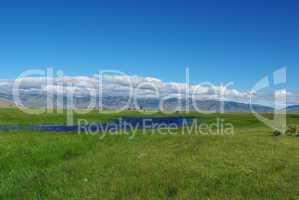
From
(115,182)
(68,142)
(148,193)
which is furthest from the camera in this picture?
(68,142)

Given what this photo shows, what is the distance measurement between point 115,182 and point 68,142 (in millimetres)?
23153

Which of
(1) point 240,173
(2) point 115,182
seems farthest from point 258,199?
(2) point 115,182

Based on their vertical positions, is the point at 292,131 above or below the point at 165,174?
above

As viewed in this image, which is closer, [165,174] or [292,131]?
[165,174]

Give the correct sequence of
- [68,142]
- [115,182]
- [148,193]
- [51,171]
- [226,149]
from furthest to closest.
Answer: [68,142], [226,149], [51,171], [115,182], [148,193]

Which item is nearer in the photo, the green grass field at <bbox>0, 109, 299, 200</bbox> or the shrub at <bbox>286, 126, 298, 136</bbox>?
the green grass field at <bbox>0, 109, 299, 200</bbox>

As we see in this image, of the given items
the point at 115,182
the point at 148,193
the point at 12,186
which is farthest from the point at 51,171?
the point at 148,193

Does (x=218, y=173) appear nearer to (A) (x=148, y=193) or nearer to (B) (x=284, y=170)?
(B) (x=284, y=170)

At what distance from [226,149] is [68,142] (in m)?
19.7

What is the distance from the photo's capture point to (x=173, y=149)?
31.8 m

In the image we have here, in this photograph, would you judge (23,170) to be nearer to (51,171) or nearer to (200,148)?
(51,171)

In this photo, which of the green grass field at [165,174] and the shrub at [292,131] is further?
the shrub at [292,131]

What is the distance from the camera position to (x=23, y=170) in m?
25.8

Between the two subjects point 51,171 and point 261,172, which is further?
point 51,171
